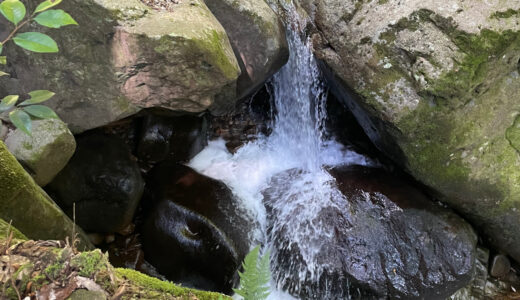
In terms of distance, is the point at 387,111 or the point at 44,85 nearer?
the point at 44,85

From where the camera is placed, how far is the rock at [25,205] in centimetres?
220

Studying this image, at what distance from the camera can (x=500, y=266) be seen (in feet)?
14.7

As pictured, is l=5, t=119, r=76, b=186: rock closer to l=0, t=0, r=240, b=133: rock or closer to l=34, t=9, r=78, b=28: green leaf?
l=0, t=0, r=240, b=133: rock

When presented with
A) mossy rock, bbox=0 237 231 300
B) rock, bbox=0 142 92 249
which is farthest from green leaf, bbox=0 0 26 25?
rock, bbox=0 142 92 249

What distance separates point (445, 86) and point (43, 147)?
3.79 m

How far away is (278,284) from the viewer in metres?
4.05

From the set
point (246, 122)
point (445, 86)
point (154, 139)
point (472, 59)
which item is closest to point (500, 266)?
point (445, 86)

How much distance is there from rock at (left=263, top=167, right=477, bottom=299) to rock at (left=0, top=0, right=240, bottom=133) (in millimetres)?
1904

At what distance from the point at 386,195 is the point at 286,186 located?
1251 mm

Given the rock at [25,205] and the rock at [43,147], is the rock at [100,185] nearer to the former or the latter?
the rock at [43,147]

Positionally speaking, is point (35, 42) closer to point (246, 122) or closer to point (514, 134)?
point (246, 122)

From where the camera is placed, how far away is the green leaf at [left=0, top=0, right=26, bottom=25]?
109 centimetres

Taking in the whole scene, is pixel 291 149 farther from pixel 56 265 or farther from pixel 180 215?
pixel 56 265

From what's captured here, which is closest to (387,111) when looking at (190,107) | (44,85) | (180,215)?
(190,107)
